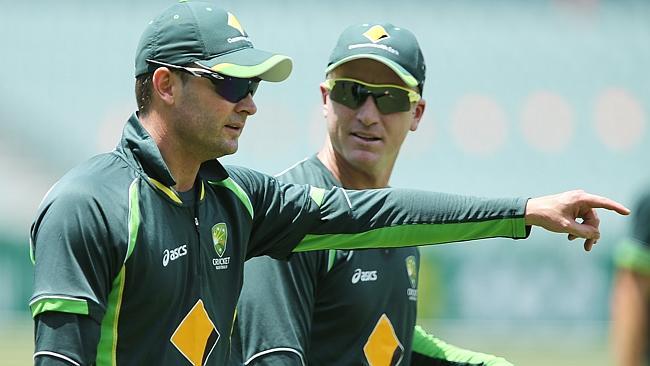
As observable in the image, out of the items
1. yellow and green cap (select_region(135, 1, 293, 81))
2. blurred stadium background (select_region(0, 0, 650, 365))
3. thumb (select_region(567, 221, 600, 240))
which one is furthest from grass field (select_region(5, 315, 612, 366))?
thumb (select_region(567, 221, 600, 240))

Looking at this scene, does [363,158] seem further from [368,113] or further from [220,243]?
[220,243]

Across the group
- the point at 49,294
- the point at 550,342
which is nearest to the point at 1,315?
the point at 550,342

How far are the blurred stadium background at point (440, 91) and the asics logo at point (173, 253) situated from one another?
19.0 m

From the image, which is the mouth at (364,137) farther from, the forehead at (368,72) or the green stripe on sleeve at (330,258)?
the green stripe on sleeve at (330,258)

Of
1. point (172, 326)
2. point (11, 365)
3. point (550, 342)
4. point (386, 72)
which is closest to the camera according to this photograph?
point (172, 326)

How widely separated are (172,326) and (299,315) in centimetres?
86

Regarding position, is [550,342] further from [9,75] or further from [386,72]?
[386,72]

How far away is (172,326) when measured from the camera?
3604 millimetres

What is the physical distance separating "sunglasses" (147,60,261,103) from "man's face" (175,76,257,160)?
14 millimetres

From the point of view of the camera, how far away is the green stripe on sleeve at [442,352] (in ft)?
16.5

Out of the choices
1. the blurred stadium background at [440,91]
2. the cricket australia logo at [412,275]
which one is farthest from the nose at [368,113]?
the blurred stadium background at [440,91]

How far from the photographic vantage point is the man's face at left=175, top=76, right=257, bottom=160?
3.75 m

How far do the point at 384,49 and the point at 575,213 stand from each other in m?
1.34

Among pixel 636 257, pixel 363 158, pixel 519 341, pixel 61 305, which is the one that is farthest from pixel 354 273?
pixel 519 341
